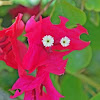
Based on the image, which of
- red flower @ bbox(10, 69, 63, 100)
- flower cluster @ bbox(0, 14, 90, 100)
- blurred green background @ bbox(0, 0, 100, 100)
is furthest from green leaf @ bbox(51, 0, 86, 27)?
red flower @ bbox(10, 69, 63, 100)

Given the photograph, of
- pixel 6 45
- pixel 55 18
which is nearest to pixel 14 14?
pixel 55 18

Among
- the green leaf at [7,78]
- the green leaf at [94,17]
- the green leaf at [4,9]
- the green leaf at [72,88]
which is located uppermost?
the green leaf at [94,17]

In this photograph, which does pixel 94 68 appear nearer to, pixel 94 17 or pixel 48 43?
pixel 94 17

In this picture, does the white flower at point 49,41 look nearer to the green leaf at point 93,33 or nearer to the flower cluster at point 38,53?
the flower cluster at point 38,53

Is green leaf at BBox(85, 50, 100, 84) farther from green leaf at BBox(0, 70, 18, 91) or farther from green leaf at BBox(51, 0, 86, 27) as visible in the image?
green leaf at BBox(51, 0, 86, 27)

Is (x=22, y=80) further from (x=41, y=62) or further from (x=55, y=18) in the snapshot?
(x=55, y=18)

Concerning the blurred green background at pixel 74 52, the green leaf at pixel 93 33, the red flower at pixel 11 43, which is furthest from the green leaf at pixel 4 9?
the red flower at pixel 11 43
